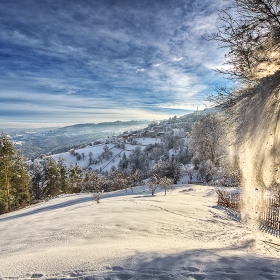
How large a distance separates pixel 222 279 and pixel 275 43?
175 inches

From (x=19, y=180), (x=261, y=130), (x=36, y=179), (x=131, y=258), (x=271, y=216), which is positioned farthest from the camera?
(x=36, y=179)

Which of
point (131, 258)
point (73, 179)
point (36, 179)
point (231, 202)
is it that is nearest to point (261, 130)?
point (131, 258)

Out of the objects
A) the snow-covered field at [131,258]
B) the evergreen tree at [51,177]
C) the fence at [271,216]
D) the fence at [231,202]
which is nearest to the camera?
the snow-covered field at [131,258]

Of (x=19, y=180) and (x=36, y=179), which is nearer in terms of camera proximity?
(x=19, y=180)

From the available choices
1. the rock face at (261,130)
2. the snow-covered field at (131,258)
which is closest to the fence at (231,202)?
the snow-covered field at (131,258)

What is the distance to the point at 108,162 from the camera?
90438mm

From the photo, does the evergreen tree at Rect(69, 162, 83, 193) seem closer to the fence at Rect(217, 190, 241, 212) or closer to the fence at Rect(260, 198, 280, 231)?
the fence at Rect(217, 190, 241, 212)

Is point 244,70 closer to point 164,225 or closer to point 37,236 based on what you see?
point 164,225

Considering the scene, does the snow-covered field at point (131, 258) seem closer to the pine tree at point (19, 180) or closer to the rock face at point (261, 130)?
the rock face at point (261, 130)

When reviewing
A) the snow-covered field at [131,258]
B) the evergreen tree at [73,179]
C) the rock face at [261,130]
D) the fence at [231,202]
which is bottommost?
the evergreen tree at [73,179]

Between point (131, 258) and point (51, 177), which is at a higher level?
point (131, 258)

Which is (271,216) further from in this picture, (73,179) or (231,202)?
(73,179)

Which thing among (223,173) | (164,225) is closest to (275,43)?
(164,225)

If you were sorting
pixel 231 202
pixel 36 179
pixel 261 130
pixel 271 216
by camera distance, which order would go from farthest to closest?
pixel 36 179 → pixel 231 202 → pixel 271 216 → pixel 261 130
